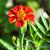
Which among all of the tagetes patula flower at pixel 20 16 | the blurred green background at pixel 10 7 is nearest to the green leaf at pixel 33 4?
the blurred green background at pixel 10 7

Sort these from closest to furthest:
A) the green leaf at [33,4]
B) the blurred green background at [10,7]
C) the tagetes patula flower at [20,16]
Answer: the tagetes patula flower at [20,16] → the blurred green background at [10,7] → the green leaf at [33,4]

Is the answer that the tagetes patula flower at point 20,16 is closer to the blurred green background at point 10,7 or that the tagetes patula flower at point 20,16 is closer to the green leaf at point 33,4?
the blurred green background at point 10,7

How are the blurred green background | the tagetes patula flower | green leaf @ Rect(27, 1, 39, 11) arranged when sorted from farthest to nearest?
green leaf @ Rect(27, 1, 39, 11), the blurred green background, the tagetes patula flower

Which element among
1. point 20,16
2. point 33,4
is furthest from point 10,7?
point 20,16

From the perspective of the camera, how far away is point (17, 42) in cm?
75

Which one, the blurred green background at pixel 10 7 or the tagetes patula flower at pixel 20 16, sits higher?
the tagetes patula flower at pixel 20 16

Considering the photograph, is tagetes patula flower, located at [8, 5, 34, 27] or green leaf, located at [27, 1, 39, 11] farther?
green leaf, located at [27, 1, 39, 11]

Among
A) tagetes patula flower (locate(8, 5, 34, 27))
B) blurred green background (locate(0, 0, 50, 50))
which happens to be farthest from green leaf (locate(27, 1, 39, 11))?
tagetes patula flower (locate(8, 5, 34, 27))

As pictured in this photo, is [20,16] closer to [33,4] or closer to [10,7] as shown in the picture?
[10,7]

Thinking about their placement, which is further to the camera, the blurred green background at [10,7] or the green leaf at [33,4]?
the green leaf at [33,4]

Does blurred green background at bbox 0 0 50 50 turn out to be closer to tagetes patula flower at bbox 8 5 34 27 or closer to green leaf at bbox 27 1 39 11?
green leaf at bbox 27 1 39 11

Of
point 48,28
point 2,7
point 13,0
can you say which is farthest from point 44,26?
point 13,0

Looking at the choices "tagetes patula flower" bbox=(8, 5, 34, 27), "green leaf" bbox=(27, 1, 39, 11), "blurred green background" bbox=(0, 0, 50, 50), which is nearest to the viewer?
"tagetes patula flower" bbox=(8, 5, 34, 27)

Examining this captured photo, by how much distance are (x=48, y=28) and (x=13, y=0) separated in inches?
60.5
